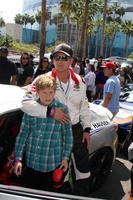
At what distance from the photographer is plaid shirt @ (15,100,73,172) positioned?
3641 millimetres

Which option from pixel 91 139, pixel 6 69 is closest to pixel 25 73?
pixel 6 69

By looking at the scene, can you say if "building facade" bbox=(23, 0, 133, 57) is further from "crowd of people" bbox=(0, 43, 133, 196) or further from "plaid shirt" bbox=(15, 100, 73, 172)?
"plaid shirt" bbox=(15, 100, 73, 172)

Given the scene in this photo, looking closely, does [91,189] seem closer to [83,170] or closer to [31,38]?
[83,170]

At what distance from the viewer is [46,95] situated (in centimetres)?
356

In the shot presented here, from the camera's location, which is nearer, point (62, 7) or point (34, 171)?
point (34, 171)

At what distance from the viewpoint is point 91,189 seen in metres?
5.36

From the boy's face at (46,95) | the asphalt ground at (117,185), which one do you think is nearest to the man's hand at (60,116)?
the boy's face at (46,95)

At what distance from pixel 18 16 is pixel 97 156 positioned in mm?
126765

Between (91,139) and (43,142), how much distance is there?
1.50m

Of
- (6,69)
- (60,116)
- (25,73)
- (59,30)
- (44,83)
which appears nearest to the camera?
(44,83)

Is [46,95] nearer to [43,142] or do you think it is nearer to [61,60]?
[43,142]

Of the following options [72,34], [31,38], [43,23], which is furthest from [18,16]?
[43,23]

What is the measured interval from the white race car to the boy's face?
0.90 feet

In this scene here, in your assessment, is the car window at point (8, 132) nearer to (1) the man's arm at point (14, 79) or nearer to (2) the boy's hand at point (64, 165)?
(2) the boy's hand at point (64, 165)
